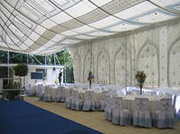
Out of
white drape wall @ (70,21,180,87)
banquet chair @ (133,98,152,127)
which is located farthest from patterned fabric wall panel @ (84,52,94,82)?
banquet chair @ (133,98,152,127)

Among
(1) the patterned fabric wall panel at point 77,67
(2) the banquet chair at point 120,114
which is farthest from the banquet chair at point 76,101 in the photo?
(1) the patterned fabric wall panel at point 77,67

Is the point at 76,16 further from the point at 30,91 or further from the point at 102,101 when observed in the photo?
the point at 30,91

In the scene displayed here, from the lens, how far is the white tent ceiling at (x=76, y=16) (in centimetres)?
637

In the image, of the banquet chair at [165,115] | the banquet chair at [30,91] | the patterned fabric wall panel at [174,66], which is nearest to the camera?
the banquet chair at [165,115]

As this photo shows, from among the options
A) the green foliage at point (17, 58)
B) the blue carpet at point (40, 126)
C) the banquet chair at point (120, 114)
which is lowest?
the blue carpet at point (40, 126)

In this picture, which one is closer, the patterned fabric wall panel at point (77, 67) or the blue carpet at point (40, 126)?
the blue carpet at point (40, 126)

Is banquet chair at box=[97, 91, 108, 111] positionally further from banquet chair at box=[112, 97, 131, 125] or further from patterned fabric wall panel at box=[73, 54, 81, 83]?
patterned fabric wall panel at box=[73, 54, 81, 83]

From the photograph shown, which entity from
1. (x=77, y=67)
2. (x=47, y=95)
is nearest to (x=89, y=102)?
(x=47, y=95)

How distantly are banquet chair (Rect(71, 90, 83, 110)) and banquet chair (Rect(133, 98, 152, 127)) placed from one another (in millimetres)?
3243

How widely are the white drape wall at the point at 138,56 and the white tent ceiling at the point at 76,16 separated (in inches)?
25.4

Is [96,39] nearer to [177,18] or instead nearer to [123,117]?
[177,18]

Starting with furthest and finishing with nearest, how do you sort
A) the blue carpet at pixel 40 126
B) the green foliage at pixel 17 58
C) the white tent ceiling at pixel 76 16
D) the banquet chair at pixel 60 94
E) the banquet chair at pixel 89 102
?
the green foliage at pixel 17 58, the banquet chair at pixel 60 94, the banquet chair at pixel 89 102, the white tent ceiling at pixel 76 16, the blue carpet at pixel 40 126

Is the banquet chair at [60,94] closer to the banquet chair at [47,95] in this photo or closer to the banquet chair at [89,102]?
the banquet chair at [47,95]

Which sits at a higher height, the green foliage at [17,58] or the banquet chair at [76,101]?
the green foliage at [17,58]
